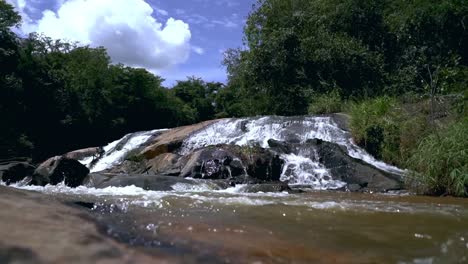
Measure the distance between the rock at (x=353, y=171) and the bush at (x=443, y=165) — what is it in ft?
2.31

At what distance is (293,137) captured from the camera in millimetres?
12531

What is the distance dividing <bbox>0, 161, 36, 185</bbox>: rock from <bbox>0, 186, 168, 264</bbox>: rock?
834 cm

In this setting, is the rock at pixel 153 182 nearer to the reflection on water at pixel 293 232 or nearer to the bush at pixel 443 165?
the reflection on water at pixel 293 232

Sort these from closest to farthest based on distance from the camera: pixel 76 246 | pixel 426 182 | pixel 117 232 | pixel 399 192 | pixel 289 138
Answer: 1. pixel 76 246
2. pixel 117 232
3. pixel 426 182
4. pixel 399 192
5. pixel 289 138

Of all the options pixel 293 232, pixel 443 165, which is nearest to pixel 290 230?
pixel 293 232

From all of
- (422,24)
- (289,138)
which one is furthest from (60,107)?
(422,24)

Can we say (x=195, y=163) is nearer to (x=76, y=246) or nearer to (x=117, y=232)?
(x=117, y=232)

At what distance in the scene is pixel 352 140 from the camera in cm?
1173

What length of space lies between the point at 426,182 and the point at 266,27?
14.8 metres

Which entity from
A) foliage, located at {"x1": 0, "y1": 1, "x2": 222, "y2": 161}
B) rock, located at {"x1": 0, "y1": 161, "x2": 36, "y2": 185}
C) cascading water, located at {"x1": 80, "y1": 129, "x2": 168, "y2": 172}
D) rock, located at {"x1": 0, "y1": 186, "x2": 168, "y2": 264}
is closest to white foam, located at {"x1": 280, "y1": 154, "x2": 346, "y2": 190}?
cascading water, located at {"x1": 80, "y1": 129, "x2": 168, "y2": 172}

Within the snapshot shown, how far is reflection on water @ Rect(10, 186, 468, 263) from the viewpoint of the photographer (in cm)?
286

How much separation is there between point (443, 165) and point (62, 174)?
7959mm

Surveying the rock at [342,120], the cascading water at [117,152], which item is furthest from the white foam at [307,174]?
the cascading water at [117,152]

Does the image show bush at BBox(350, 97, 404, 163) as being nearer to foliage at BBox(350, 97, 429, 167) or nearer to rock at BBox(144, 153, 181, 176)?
foliage at BBox(350, 97, 429, 167)
